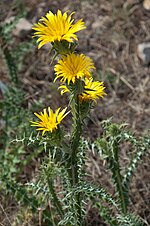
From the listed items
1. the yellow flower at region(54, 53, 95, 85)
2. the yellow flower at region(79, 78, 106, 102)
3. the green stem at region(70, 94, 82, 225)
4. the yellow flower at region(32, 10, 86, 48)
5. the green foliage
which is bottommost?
the green foliage

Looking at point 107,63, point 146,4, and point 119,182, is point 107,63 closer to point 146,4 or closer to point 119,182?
point 146,4

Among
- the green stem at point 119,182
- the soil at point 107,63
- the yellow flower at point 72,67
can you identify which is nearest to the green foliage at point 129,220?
the green stem at point 119,182

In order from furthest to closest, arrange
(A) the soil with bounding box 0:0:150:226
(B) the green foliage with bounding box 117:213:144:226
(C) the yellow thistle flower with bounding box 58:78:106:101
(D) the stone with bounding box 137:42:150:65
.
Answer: (D) the stone with bounding box 137:42:150:65
(A) the soil with bounding box 0:0:150:226
(B) the green foliage with bounding box 117:213:144:226
(C) the yellow thistle flower with bounding box 58:78:106:101

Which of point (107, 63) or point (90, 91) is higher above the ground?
point (107, 63)

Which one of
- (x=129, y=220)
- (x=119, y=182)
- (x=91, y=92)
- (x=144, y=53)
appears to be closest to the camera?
(x=91, y=92)

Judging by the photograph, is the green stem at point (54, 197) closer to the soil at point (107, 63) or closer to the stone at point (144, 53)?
the soil at point (107, 63)

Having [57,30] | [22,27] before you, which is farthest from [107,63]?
[57,30]

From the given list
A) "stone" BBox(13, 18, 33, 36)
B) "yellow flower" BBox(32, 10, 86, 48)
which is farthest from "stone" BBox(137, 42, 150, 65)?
"yellow flower" BBox(32, 10, 86, 48)

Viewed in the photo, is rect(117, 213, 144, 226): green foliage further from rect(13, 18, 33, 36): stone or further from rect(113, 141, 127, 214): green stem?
rect(13, 18, 33, 36): stone

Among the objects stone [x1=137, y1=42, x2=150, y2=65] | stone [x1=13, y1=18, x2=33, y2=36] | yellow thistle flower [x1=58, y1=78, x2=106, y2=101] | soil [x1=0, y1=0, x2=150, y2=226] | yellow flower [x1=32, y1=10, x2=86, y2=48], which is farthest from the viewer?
stone [x1=13, y1=18, x2=33, y2=36]

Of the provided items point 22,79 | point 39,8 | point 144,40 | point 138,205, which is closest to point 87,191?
point 138,205
